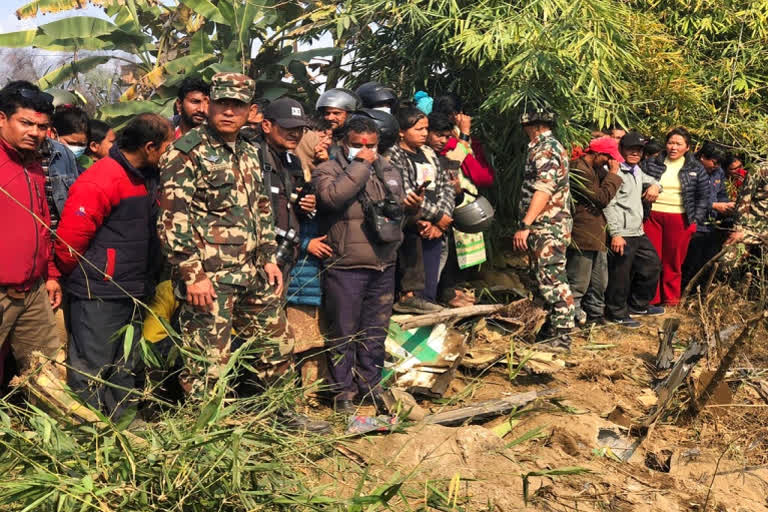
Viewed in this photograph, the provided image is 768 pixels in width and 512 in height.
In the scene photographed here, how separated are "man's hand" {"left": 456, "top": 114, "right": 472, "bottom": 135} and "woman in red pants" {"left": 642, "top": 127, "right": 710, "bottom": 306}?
7.34 feet

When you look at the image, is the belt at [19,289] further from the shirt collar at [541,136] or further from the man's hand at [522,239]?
the shirt collar at [541,136]

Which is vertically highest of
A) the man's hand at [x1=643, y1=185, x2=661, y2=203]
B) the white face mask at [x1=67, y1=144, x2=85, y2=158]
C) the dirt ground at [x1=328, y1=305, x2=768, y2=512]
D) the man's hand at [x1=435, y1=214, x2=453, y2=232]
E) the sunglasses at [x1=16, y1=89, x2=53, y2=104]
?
the sunglasses at [x1=16, y1=89, x2=53, y2=104]

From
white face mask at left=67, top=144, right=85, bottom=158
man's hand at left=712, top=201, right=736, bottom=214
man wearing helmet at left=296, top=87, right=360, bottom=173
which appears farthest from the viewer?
man's hand at left=712, top=201, right=736, bottom=214

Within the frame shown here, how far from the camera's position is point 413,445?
12.6 feet

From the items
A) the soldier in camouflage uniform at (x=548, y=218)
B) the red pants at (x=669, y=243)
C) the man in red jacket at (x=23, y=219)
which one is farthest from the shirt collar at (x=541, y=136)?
the man in red jacket at (x=23, y=219)

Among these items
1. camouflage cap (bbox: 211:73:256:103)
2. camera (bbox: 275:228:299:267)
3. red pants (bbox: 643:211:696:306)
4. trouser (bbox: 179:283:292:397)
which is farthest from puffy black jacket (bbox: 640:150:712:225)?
camouflage cap (bbox: 211:73:256:103)

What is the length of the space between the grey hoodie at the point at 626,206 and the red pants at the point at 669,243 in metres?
0.77

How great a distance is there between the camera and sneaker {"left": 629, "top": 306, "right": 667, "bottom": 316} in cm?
775

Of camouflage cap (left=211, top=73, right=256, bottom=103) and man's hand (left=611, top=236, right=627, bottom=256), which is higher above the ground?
camouflage cap (left=211, top=73, right=256, bottom=103)

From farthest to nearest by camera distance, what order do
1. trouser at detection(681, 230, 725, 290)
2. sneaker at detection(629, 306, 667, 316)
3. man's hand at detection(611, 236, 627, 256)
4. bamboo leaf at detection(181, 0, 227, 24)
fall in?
1. bamboo leaf at detection(181, 0, 227, 24)
2. trouser at detection(681, 230, 725, 290)
3. sneaker at detection(629, 306, 667, 316)
4. man's hand at detection(611, 236, 627, 256)

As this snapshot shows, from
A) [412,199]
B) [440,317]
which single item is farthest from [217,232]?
[440,317]

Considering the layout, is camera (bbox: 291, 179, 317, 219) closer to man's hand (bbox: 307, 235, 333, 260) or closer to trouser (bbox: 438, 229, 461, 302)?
man's hand (bbox: 307, 235, 333, 260)

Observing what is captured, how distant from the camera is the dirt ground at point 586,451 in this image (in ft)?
11.6

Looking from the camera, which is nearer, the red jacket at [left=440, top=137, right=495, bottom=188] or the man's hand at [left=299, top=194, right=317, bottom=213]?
the man's hand at [left=299, top=194, right=317, bottom=213]
